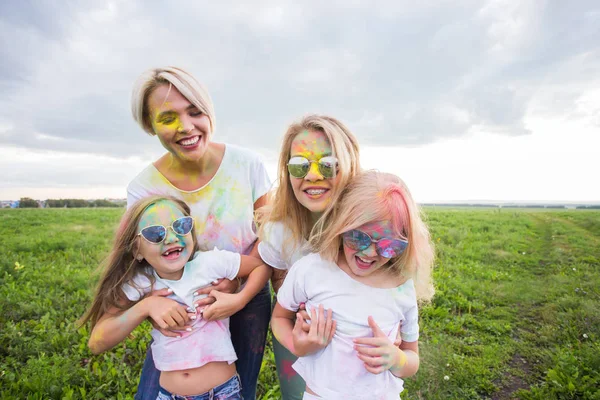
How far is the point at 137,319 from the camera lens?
7.68ft

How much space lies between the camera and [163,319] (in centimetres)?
230

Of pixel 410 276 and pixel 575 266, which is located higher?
pixel 410 276

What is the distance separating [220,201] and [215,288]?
0.67 m

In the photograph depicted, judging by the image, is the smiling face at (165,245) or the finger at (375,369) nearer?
the finger at (375,369)

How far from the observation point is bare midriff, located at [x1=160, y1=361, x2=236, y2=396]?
7.80 feet

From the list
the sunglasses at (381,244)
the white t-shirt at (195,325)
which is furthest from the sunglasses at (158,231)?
the sunglasses at (381,244)

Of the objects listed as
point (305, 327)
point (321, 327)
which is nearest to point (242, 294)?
point (305, 327)

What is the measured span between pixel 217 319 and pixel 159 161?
54.0 inches

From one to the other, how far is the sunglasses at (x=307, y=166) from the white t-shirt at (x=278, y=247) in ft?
1.46

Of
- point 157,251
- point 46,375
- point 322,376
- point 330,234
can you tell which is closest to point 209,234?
point 157,251

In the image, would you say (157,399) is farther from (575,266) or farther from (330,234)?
(575,266)

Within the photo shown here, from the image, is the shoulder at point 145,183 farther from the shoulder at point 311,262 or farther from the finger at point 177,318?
the shoulder at point 311,262

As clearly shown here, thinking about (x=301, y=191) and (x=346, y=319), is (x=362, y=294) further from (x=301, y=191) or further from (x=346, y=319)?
(x=301, y=191)

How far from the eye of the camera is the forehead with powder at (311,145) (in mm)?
2367
